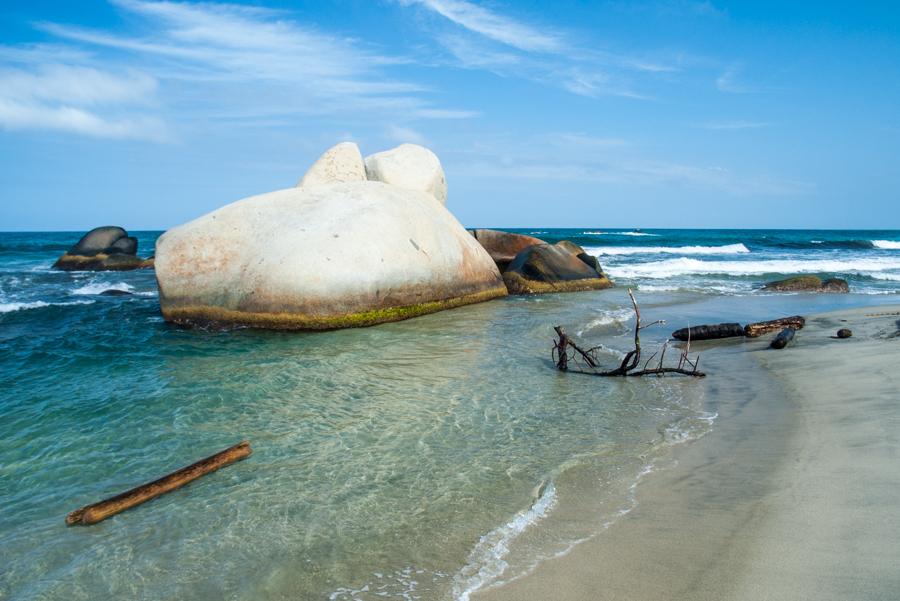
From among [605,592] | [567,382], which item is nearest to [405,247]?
[567,382]

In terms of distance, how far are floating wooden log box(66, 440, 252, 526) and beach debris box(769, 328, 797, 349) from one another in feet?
23.7

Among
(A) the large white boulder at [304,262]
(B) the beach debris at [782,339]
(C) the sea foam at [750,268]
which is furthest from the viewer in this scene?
(C) the sea foam at [750,268]

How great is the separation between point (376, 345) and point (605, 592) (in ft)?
21.4

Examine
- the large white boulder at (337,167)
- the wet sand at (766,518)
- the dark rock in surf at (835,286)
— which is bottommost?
the wet sand at (766,518)

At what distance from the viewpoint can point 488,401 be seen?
6414 mm

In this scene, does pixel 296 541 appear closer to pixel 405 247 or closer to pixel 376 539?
pixel 376 539

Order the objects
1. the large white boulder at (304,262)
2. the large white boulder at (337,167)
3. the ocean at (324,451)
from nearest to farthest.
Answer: the ocean at (324,451), the large white boulder at (304,262), the large white boulder at (337,167)

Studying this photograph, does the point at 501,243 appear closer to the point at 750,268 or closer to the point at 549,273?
the point at 549,273

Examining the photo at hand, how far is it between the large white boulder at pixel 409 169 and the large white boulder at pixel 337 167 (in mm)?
404

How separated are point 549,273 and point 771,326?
6.82 m

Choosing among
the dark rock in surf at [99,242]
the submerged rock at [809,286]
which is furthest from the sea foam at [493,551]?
the dark rock in surf at [99,242]

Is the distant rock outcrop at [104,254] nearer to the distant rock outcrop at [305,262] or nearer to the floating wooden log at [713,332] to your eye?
the distant rock outcrop at [305,262]

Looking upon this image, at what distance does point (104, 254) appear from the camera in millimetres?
25953

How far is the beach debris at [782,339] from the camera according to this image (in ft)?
28.5
